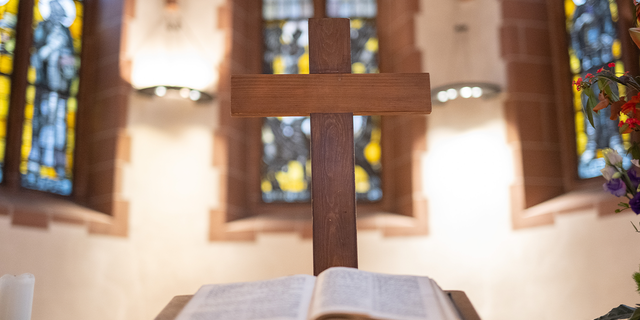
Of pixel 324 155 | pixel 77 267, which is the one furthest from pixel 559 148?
pixel 77 267

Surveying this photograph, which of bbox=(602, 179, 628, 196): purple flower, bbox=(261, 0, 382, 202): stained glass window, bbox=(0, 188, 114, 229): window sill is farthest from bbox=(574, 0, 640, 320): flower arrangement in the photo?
bbox=(0, 188, 114, 229): window sill

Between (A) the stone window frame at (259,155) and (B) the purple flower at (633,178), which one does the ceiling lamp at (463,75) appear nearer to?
(A) the stone window frame at (259,155)

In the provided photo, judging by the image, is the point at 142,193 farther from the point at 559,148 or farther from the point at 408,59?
the point at 559,148

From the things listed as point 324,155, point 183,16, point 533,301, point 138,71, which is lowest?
point 533,301

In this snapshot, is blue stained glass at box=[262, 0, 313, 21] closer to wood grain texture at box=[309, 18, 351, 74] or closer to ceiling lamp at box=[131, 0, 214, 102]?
ceiling lamp at box=[131, 0, 214, 102]

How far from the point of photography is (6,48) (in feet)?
13.2

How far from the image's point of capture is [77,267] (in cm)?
384

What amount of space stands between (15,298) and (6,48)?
123 inches

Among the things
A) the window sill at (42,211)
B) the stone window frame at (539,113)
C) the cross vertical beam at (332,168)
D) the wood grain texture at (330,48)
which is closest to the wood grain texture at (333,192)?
the cross vertical beam at (332,168)

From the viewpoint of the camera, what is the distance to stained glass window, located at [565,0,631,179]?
3807 millimetres

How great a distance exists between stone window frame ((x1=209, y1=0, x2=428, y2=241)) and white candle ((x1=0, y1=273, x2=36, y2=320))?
2.83 meters

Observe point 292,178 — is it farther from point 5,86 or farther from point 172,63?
point 5,86

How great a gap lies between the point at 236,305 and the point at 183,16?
145 inches

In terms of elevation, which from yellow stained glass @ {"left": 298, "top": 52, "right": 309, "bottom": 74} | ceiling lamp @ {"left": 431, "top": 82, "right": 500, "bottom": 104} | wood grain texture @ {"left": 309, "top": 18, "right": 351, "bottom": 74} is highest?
yellow stained glass @ {"left": 298, "top": 52, "right": 309, "bottom": 74}
